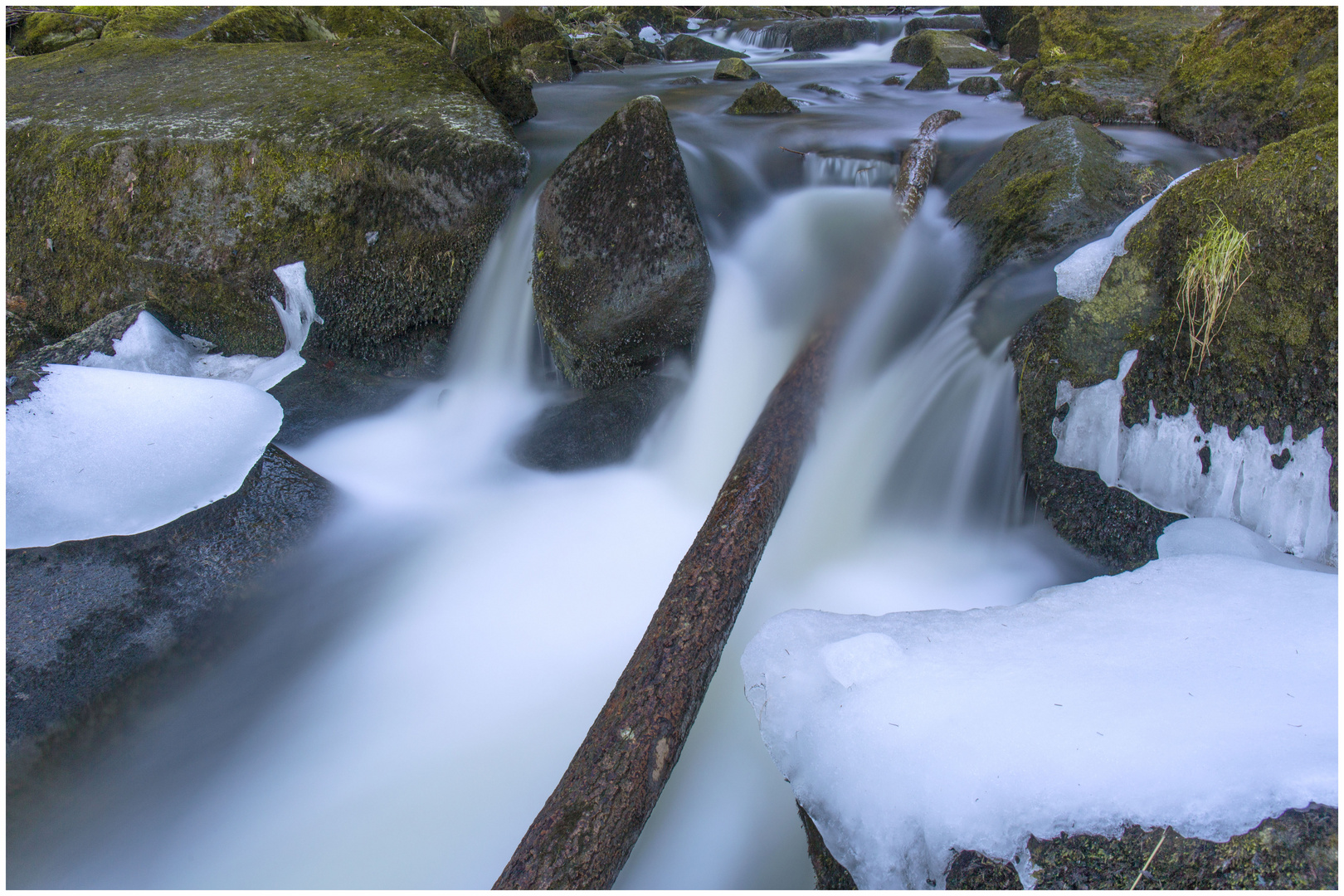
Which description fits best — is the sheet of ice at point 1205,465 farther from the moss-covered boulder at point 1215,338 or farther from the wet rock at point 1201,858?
the wet rock at point 1201,858

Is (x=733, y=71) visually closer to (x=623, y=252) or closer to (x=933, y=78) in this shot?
(x=933, y=78)

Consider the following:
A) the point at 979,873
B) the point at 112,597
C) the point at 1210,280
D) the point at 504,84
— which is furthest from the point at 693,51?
the point at 979,873

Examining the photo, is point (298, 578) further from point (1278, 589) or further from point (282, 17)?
point (282, 17)

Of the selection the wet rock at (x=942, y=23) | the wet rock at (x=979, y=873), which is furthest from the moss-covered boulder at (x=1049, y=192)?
the wet rock at (x=942, y=23)

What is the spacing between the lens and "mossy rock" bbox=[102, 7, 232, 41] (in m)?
7.41

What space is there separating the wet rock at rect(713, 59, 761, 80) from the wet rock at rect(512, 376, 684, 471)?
6.65 meters

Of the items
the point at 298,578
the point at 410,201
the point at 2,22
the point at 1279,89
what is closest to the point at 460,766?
the point at 298,578

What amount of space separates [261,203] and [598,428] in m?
2.94

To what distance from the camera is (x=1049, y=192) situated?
3.88 metres

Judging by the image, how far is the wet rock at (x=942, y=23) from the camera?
12062 millimetres

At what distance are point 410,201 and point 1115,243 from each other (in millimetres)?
4119

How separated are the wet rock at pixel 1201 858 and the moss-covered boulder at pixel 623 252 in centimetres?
319

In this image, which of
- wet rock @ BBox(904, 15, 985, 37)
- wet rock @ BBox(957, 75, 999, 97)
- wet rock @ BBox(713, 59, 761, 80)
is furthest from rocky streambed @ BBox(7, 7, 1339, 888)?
wet rock @ BBox(904, 15, 985, 37)

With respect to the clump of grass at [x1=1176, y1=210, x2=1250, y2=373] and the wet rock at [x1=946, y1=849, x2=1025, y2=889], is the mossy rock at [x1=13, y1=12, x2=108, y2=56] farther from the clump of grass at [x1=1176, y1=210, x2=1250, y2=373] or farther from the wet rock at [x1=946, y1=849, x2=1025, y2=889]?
the wet rock at [x1=946, y1=849, x2=1025, y2=889]
